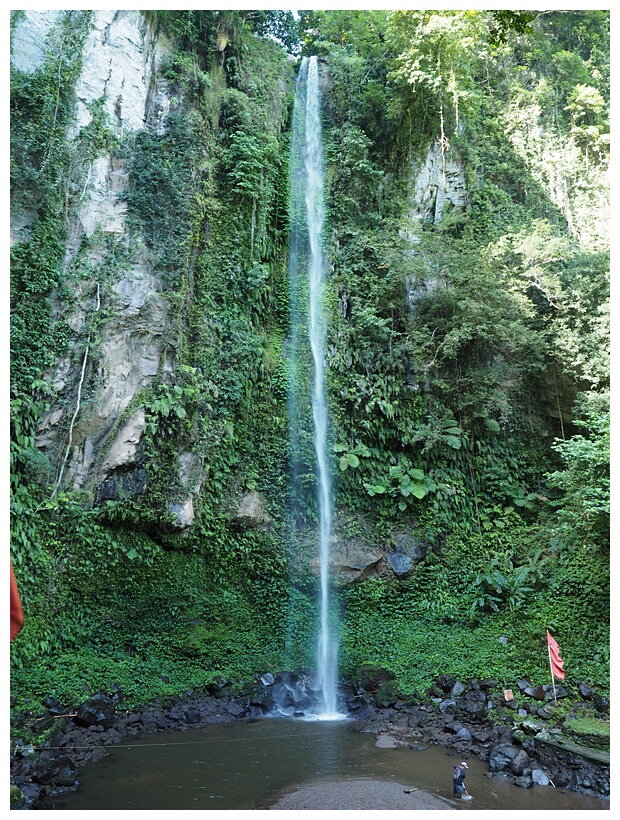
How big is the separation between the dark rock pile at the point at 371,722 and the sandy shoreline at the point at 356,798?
3.87 feet

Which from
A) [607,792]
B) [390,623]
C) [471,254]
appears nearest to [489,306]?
[471,254]

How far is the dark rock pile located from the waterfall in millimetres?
653

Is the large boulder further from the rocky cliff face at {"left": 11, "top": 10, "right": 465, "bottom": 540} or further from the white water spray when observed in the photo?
the white water spray

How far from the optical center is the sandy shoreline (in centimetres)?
497

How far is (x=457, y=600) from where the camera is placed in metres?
9.05

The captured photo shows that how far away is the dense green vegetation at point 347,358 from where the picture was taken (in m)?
7.81

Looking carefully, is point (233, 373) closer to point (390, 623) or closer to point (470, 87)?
point (390, 623)

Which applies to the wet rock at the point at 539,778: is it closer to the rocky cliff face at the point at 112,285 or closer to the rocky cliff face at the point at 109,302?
the rocky cliff face at the point at 109,302

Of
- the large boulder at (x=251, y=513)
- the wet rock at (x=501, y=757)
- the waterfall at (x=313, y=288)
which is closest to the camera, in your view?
the wet rock at (x=501, y=757)

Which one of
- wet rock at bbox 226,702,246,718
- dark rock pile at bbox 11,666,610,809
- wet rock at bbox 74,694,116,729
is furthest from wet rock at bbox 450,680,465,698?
wet rock at bbox 74,694,116,729

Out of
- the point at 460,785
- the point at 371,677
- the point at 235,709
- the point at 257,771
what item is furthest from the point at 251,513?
the point at 460,785

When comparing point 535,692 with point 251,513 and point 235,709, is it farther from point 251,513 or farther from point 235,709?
point 251,513

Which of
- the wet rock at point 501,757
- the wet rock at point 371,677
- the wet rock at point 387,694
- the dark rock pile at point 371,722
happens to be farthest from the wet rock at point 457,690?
the wet rock at point 501,757
